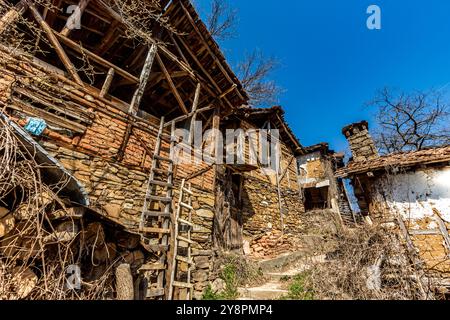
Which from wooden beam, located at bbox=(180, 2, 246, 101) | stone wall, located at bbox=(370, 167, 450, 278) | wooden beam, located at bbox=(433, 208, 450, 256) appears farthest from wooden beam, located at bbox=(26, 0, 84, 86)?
wooden beam, located at bbox=(433, 208, 450, 256)

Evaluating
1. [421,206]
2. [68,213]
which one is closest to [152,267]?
[68,213]

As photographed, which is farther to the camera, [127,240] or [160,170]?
[160,170]

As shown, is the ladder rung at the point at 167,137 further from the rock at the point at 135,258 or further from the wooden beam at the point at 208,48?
→ the wooden beam at the point at 208,48

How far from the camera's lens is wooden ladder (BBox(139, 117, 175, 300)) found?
11.6 feet

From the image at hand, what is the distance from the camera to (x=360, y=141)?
311 inches

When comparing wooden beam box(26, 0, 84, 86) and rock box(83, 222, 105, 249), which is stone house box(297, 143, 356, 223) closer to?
rock box(83, 222, 105, 249)

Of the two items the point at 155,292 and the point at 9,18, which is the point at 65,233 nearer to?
the point at 155,292

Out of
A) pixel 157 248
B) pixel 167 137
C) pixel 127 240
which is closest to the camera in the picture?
pixel 127 240

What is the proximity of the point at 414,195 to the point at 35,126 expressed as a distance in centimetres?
872

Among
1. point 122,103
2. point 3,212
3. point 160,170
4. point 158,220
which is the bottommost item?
point 3,212

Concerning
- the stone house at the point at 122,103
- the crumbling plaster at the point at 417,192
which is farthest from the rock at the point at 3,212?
the crumbling plaster at the point at 417,192

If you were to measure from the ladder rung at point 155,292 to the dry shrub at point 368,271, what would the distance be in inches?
104

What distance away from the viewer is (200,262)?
520cm

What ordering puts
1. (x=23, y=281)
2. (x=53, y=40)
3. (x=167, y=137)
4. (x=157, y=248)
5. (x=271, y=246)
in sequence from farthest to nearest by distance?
(x=271, y=246) → (x=167, y=137) → (x=53, y=40) → (x=157, y=248) → (x=23, y=281)
